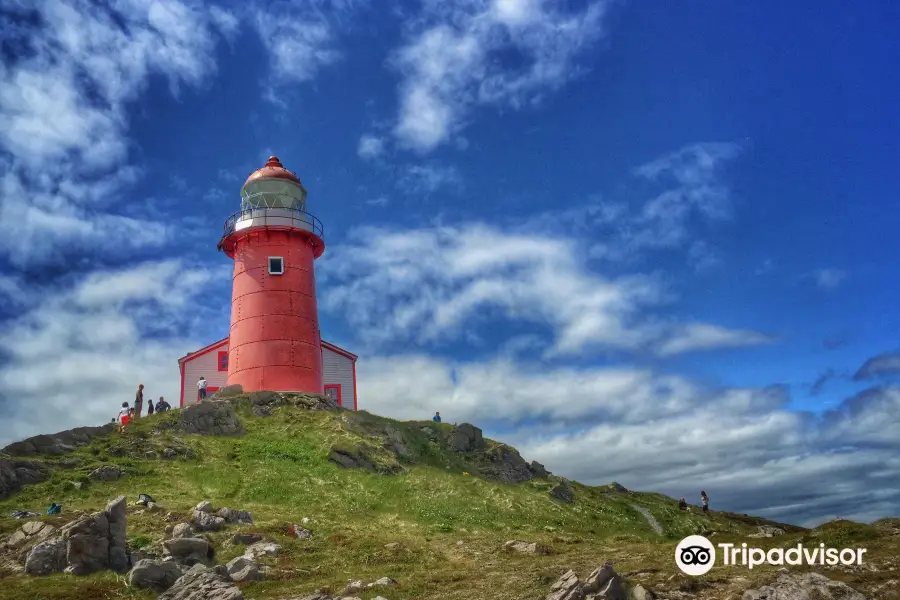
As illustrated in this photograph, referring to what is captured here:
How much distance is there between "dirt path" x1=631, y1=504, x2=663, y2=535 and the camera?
39.7 m

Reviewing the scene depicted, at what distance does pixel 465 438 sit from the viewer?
4662 centimetres

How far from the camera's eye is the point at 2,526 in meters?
24.0

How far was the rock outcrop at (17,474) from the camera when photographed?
102 feet

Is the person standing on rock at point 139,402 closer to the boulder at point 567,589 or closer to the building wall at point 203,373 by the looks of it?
the building wall at point 203,373

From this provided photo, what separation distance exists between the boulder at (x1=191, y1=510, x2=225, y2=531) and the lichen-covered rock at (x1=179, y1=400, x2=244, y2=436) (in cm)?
1551

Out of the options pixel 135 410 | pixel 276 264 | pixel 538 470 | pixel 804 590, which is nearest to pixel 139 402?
pixel 135 410

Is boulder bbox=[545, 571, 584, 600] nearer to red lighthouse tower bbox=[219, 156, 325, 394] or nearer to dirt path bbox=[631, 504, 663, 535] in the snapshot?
dirt path bbox=[631, 504, 663, 535]

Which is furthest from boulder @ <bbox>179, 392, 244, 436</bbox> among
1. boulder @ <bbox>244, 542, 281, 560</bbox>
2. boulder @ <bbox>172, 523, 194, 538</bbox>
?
boulder @ <bbox>244, 542, 281, 560</bbox>

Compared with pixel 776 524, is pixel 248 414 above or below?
above

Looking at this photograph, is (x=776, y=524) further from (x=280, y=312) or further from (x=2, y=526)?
(x=2, y=526)

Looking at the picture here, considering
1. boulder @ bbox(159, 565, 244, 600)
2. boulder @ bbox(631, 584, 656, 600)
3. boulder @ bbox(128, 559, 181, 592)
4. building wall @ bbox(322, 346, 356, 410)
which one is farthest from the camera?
building wall @ bbox(322, 346, 356, 410)

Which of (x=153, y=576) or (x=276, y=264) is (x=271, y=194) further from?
(x=153, y=576)

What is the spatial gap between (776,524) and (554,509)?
53.5 feet

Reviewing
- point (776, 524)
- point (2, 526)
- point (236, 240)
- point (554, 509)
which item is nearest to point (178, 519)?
point (2, 526)
